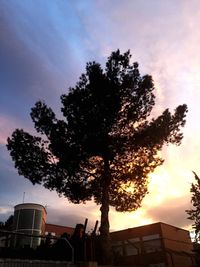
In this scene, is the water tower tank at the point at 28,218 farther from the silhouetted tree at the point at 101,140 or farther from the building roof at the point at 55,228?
the building roof at the point at 55,228

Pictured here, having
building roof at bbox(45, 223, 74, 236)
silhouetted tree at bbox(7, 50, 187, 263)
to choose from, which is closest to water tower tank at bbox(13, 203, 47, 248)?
silhouetted tree at bbox(7, 50, 187, 263)

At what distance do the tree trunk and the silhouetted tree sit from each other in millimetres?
69

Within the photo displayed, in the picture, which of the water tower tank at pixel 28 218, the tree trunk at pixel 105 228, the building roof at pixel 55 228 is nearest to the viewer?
the tree trunk at pixel 105 228

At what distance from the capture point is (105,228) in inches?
674

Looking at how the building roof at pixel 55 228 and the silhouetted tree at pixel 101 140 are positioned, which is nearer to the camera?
the silhouetted tree at pixel 101 140

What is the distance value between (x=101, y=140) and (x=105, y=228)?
16.9 feet

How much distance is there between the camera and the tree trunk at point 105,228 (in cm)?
1622

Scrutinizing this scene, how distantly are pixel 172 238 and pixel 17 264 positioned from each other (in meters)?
22.2

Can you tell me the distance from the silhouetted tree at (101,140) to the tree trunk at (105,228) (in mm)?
69

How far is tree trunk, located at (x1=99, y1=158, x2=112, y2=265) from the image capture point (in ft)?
53.2

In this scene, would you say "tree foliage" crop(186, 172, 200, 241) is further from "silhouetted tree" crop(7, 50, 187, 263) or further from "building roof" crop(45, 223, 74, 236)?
"building roof" crop(45, 223, 74, 236)

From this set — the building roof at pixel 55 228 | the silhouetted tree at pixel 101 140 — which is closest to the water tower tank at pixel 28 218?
the silhouetted tree at pixel 101 140

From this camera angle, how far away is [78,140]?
1880 centimetres

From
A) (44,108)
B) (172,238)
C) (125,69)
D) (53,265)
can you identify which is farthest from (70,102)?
(172,238)
